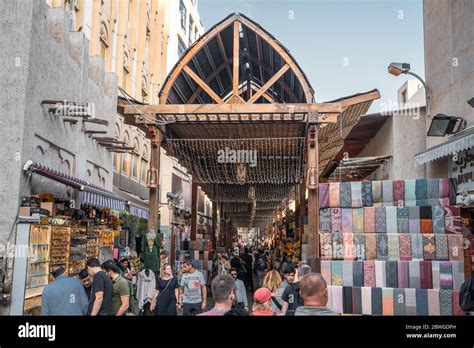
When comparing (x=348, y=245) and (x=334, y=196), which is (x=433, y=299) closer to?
(x=348, y=245)

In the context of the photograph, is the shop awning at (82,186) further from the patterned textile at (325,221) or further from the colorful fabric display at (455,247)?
the colorful fabric display at (455,247)

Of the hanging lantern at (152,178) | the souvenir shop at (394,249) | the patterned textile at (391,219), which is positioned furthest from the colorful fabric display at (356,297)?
the hanging lantern at (152,178)

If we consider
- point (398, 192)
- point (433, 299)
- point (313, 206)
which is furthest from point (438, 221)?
point (313, 206)

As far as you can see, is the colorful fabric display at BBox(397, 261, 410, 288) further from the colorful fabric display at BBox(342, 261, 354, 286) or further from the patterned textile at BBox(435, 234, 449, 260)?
the colorful fabric display at BBox(342, 261, 354, 286)

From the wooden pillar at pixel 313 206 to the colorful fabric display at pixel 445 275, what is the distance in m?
2.22

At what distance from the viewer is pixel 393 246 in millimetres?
8805

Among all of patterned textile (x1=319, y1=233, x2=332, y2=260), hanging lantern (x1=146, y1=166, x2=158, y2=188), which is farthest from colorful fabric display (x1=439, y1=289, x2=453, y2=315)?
hanging lantern (x1=146, y1=166, x2=158, y2=188)

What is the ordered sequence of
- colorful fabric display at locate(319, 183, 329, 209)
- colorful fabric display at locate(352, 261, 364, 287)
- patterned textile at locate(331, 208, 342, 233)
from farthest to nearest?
colorful fabric display at locate(319, 183, 329, 209) < patterned textile at locate(331, 208, 342, 233) < colorful fabric display at locate(352, 261, 364, 287)

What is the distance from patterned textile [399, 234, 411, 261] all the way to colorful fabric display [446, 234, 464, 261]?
70 centimetres

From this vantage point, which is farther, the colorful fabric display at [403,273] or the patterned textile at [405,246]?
the patterned textile at [405,246]

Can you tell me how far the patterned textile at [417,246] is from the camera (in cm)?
868

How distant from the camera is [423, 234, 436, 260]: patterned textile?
8.68 meters

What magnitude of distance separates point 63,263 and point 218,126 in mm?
4712
